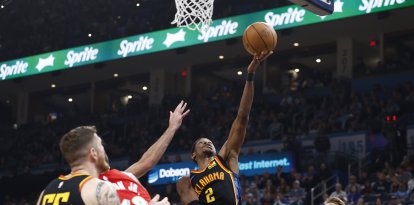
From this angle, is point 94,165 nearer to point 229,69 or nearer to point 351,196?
point 351,196

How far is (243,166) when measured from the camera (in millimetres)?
18984

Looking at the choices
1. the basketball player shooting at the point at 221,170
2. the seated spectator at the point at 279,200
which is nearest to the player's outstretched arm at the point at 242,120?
the basketball player shooting at the point at 221,170

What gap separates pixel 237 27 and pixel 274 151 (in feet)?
14.2

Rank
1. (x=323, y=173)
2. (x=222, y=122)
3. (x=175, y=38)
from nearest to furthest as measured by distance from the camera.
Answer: (x=323, y=173) → (x=222, y=122) → (x=175, y=38)

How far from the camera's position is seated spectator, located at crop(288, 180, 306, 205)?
15.0 meters

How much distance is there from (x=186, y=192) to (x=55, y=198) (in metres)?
2.74

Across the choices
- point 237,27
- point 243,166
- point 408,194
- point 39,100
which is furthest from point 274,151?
point 39,100

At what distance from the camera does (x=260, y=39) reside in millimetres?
6230

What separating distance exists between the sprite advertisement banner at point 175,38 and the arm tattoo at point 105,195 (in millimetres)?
15653

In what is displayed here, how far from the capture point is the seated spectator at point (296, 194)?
1505 centimetres

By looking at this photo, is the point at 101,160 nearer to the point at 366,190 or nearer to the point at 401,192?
the point at 401,192

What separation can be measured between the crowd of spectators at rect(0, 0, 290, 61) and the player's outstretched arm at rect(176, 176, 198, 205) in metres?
17.5

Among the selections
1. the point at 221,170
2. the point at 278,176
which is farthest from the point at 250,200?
the point at 221,170

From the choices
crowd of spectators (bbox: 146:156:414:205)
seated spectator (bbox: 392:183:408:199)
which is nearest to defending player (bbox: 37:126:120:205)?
crowd of spectators (bbox: 146:156:414:205)
